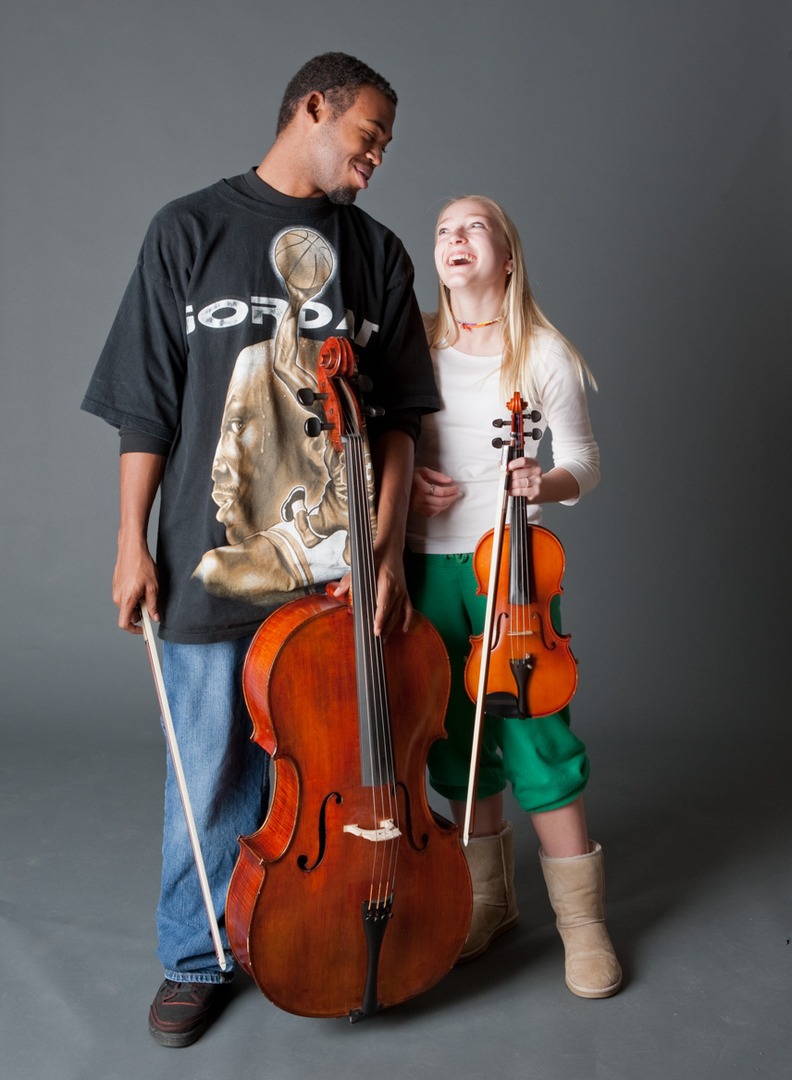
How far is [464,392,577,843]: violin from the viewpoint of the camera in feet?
7.24

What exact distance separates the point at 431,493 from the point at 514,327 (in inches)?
15.6

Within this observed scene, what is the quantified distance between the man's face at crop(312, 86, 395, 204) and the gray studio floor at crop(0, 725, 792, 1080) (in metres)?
1.58

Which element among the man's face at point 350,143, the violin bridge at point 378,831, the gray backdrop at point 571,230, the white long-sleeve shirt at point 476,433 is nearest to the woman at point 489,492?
the white long-sleeve shirt at point 476,433

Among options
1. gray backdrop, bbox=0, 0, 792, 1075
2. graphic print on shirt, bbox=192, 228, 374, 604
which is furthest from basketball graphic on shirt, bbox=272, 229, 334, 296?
gray backdrop, bbox=0, 0, 792, 1075

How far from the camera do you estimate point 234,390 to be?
2088 mm

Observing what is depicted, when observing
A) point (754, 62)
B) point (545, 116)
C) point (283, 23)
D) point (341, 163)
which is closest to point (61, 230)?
point (283, 23)

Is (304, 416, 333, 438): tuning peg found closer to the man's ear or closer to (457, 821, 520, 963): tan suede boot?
the man's ear

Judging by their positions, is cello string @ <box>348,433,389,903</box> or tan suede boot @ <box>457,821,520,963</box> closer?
cello string @ <box>348,433,389,903</box>

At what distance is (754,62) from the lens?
3.74 metres

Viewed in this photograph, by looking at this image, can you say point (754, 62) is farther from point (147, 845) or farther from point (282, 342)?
point (147, 845)

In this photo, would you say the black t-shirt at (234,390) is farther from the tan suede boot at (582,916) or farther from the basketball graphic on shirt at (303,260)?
the tan suede boot at (582,916)

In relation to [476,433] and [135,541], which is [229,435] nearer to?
[135,541]

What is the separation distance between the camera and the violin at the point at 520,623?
2.21 m

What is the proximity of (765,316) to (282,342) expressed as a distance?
7.58ft
